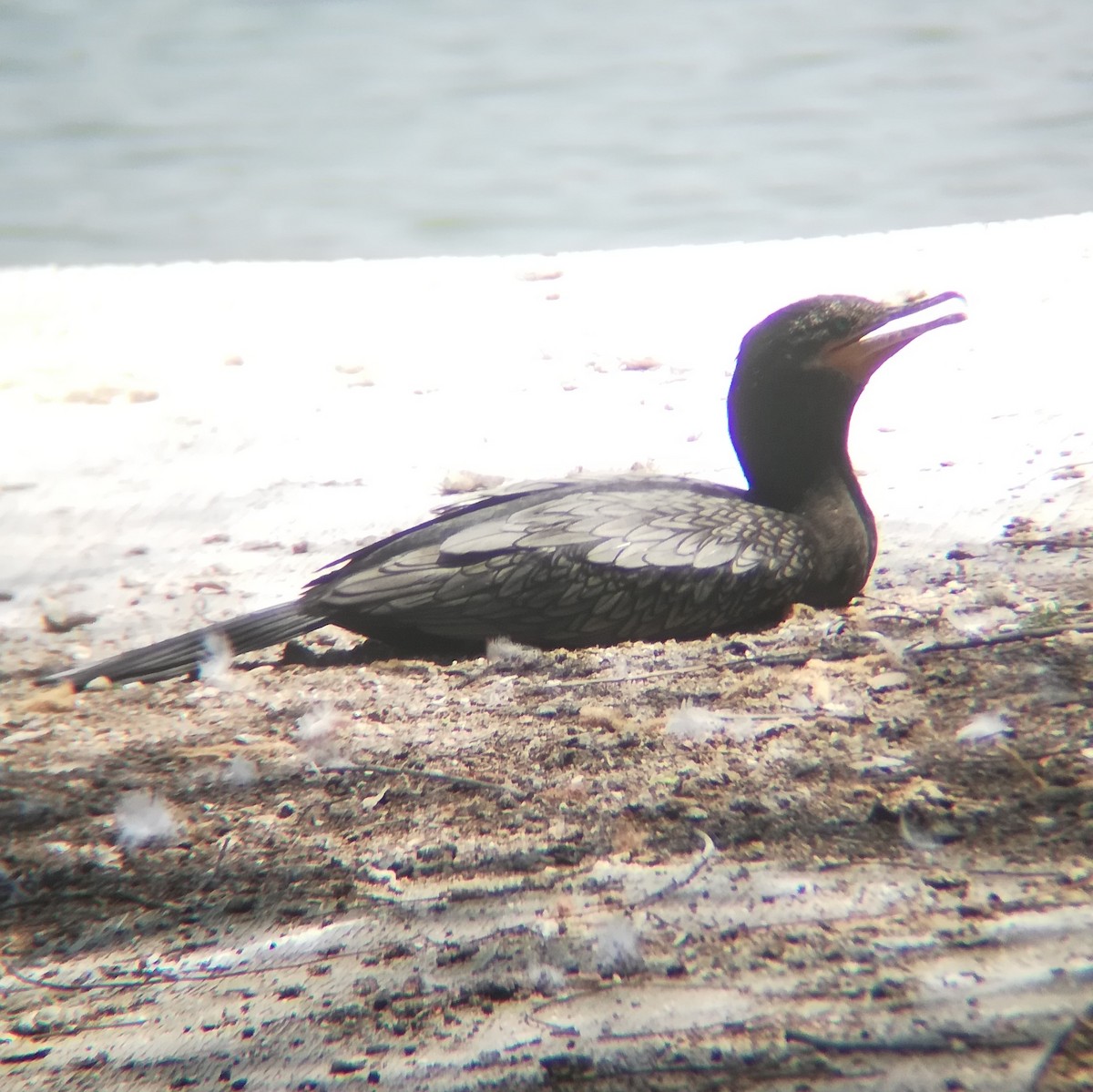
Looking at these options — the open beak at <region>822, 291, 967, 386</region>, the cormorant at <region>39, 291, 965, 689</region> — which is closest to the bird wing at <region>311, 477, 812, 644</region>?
the cormorant at <region>39, 291, 965, 689</region>

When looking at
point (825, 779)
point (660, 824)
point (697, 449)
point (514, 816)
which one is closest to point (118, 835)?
point (514, 816)

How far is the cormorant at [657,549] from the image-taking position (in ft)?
8.09

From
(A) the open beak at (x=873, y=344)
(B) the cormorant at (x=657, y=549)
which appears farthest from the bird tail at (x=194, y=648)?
(A) the open beak at (x=873, y=344)

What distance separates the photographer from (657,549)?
8.11 feet

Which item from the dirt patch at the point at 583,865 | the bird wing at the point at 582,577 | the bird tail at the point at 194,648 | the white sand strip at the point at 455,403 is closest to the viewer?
the dirt patch at the point at 583,865

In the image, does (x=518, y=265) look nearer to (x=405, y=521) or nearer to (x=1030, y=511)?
(x=405, y=521)

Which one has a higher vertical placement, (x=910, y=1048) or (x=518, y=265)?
(x=518, y=265)

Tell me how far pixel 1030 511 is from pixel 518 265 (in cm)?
216

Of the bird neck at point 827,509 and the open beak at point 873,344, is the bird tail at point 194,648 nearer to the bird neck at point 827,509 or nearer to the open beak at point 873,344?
the bird neck at point 827,509

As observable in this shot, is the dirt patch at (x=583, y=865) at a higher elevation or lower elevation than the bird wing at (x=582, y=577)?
lower

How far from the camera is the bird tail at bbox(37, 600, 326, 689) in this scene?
8.50 ft

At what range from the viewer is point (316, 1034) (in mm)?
1499

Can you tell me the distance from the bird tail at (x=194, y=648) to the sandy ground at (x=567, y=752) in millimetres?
70

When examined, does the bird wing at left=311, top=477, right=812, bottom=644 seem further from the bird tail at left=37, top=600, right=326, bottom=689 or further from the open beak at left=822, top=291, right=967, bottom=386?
the open beak at left=822, top=291, right=967, bottom=386
